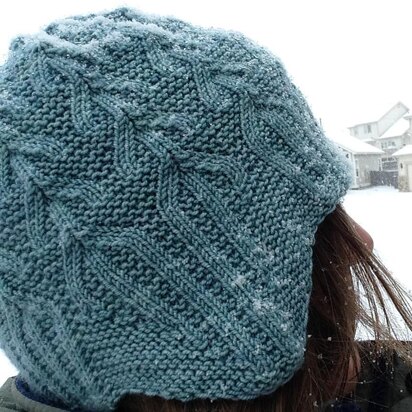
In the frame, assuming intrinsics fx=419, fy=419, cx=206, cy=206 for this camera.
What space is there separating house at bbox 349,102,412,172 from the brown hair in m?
17.4

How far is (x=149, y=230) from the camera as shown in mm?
649

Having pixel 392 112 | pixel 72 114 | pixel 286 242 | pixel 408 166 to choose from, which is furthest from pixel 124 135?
pixel 392 112

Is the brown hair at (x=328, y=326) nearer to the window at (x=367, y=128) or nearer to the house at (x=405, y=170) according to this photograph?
the house at (x=405, y=170)

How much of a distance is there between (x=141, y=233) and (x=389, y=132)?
22.5 metres

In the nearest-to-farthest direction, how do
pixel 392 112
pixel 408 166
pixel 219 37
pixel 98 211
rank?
pixel 98 211
pixel 219 37
pixel 408 166
pixel 392 112

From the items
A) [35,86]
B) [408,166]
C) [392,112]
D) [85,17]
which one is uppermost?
[392,112]

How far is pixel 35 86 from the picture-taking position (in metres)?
0.67

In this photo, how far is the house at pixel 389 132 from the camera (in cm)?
1847

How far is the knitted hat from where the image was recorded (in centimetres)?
64

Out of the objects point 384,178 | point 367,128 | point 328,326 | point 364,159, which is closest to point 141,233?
point 328,326

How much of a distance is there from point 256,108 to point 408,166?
14286 millimetres

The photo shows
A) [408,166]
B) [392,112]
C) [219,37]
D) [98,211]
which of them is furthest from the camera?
[392,112]

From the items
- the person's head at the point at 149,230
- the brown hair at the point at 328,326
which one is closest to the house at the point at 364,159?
the brown hair at the point at 328,326

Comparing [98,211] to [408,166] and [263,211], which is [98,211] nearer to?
[263,211]
